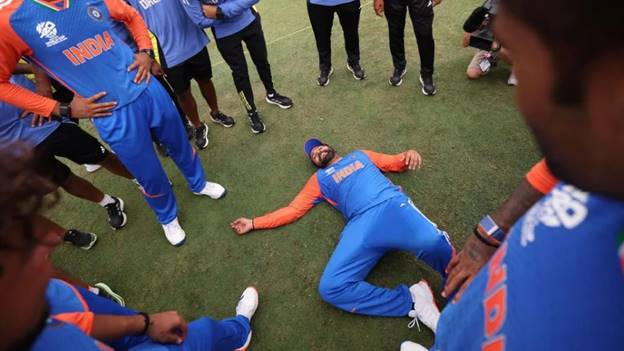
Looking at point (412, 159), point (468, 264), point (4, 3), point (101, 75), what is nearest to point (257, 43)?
point (101, 75)

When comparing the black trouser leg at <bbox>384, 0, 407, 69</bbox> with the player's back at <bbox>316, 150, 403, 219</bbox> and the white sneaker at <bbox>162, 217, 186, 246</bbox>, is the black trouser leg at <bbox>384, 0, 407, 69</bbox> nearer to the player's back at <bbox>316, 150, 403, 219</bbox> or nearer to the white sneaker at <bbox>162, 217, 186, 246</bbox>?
the player's back at <bbox>316, 150, 403, 219</bbox>

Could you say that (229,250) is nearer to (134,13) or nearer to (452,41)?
(134,13)

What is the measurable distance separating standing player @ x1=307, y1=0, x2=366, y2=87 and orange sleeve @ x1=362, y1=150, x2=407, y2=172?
1.43 m

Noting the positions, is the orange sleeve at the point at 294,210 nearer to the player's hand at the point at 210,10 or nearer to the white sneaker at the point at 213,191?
the white sneaker at the point at 213,191

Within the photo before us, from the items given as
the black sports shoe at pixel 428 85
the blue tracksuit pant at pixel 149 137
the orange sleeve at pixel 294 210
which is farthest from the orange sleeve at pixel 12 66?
the black sports shoe at pixel 428 85

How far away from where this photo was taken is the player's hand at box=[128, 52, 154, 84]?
2244 millimetres

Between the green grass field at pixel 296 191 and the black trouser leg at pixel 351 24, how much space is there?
264 mm

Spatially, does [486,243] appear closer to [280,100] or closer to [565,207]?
[565,207]

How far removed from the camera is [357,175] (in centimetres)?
250

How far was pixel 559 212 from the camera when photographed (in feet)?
2.21

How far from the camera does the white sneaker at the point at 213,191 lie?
9.86 feet

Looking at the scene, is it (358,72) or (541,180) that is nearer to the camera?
(541,180)

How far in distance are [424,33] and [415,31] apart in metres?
0.08

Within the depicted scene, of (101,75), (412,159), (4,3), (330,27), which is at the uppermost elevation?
(4,3)
